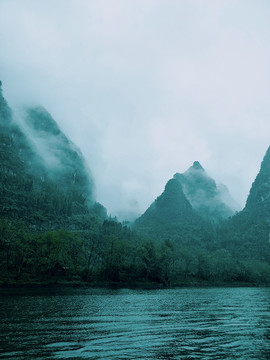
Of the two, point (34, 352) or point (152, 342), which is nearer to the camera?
point (34, 352)

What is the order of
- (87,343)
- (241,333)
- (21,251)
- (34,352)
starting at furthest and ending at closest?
(21,251) < (241,333) < (87,343) < (34,352)

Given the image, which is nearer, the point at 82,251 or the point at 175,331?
the point at 175,331

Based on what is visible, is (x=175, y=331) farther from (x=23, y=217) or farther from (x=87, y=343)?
(x=23, y=217)

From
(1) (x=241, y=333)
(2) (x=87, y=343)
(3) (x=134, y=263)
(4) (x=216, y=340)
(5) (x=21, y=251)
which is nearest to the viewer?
(2) (x=87, y=343)

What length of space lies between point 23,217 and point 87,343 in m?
167

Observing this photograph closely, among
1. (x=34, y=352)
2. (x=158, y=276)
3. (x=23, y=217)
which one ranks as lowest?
(x=34, y=352)

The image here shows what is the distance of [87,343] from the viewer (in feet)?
69.1

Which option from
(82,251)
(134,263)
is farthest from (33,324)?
(134,263)

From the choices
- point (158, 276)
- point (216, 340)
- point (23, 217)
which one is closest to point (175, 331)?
point (216, 340)

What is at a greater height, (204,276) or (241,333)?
(204,276)

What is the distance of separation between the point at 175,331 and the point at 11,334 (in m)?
13.8

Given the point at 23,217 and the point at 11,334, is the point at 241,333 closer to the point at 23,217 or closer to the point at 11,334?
the point at 11,334

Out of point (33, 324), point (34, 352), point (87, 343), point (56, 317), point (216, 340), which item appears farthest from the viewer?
point (56, 317)

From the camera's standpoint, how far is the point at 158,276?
388ft
